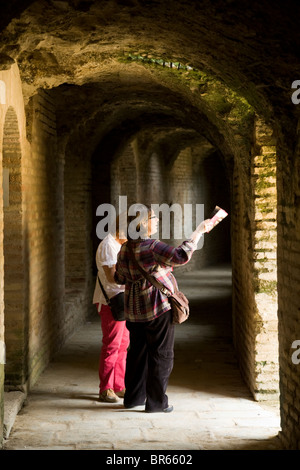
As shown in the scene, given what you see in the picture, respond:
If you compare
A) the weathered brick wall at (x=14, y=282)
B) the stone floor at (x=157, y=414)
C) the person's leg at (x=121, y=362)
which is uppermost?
the weathered brick wall at (x=14, y=282)

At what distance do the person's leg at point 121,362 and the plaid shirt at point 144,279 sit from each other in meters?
0.62

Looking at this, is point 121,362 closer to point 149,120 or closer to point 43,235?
point 43,235

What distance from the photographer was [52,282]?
8.05 meters

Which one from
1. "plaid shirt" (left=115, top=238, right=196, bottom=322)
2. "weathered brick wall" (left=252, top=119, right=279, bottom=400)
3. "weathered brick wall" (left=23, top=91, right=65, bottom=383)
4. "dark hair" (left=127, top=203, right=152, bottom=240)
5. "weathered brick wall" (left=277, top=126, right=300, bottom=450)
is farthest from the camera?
"weathered brick wall" (left=23, top=91, right=65, bottom=383)

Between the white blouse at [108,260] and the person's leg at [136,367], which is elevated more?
the white blouse at [108,260]

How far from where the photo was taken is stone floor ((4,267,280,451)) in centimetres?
505

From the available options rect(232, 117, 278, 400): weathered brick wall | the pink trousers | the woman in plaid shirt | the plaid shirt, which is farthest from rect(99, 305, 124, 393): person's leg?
rect(232, 117, 278, 400): weathered brick wall

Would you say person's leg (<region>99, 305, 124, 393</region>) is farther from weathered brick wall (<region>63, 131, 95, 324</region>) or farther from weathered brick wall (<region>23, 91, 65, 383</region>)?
weathered brick wall (<region>63, 131, 95, 324</region>)

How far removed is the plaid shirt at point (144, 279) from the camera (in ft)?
18.2

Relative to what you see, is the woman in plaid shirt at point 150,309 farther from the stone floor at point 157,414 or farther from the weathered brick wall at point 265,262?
the weathered brick wall at point 265,262

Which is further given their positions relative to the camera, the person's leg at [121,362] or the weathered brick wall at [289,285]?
the person's leg at [121,362]

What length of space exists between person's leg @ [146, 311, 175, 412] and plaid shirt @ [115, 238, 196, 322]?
0.34 feet

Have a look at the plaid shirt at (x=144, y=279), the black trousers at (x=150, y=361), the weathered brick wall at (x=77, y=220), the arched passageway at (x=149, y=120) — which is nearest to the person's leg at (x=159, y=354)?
the black trousers at (x=150, y=361)

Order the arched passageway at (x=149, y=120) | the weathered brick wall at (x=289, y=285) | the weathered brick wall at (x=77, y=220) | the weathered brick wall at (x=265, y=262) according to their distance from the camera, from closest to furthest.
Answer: the arched passageway at (x=149, y=120) → the weathered brick wall at (x=289, y=285) → the weathered brick wall at (x=265, y=262) → the weathered brick wall at (x=77, y=220)
